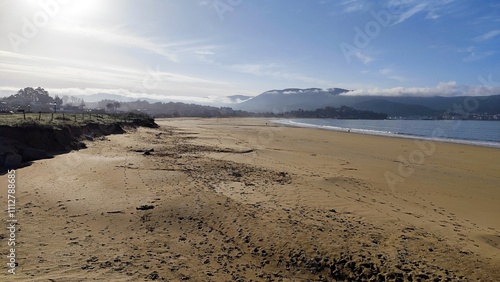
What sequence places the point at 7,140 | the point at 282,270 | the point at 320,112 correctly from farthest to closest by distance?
the point at 320,112 < the point at 7,140 < the point at 282,270

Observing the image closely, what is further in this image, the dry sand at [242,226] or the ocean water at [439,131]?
the ocean water at [439,131]

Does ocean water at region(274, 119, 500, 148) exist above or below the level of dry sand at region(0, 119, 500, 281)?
above

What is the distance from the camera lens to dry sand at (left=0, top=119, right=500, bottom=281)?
215 inches

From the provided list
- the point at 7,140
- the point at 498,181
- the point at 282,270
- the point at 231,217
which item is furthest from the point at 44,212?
the point at 498,181

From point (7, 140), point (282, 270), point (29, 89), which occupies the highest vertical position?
point (29, 89)

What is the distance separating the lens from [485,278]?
535 cm

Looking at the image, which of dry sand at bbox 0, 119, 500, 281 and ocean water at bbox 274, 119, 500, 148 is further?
ocean water at bbox 274, 119, 500, 148

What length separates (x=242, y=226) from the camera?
24.0ft

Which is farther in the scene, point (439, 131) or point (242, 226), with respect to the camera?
point (439, 131)

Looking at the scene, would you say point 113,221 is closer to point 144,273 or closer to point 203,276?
point 144,273

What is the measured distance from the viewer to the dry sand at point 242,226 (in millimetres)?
5469

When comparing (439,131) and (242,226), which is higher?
(439,131)

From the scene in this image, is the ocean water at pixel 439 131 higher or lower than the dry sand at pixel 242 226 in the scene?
higher

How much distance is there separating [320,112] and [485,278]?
199270 mm
